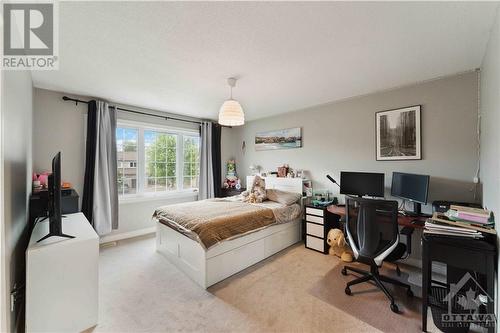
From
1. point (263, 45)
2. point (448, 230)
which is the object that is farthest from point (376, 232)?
point (263, 45)

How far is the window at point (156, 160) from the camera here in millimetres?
3842

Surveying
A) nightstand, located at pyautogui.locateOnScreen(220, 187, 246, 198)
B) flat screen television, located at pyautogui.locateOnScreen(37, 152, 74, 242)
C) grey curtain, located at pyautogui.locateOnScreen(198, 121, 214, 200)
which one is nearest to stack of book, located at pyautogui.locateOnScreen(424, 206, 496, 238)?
flat screen television, located at pyautogui.locateOnScreen(37, 152, 74, 242)

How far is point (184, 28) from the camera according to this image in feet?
5.38

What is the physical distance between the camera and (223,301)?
2.06 metres

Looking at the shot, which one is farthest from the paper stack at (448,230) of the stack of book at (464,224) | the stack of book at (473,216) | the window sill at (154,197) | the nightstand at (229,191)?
the window sill at (154,197)

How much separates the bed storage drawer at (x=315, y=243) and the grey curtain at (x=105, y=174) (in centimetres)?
311

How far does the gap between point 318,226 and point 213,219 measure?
1639mm

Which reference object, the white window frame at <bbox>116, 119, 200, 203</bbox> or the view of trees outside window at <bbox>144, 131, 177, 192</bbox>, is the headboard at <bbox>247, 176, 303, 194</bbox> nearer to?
the white window frame at <bbox>116, 119, 200, 203</bbox>

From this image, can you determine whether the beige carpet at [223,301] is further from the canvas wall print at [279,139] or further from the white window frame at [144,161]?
the canvas wall print at [279,139]

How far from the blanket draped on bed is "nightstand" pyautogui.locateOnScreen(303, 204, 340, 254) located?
657 millimetres

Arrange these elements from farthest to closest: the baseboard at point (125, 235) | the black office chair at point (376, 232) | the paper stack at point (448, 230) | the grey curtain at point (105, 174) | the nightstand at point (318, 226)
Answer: the baseboard at point (125, 235), the grey curtain at point (105, 174), the nightstand at point (318, 226), the black office chair at point (376, 232), the paper stack at point (448, 230)

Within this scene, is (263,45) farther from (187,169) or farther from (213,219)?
(187,169)

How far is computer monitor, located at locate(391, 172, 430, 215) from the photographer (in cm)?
Answer: 241

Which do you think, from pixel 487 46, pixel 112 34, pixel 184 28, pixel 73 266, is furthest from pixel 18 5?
pixel 487 46
